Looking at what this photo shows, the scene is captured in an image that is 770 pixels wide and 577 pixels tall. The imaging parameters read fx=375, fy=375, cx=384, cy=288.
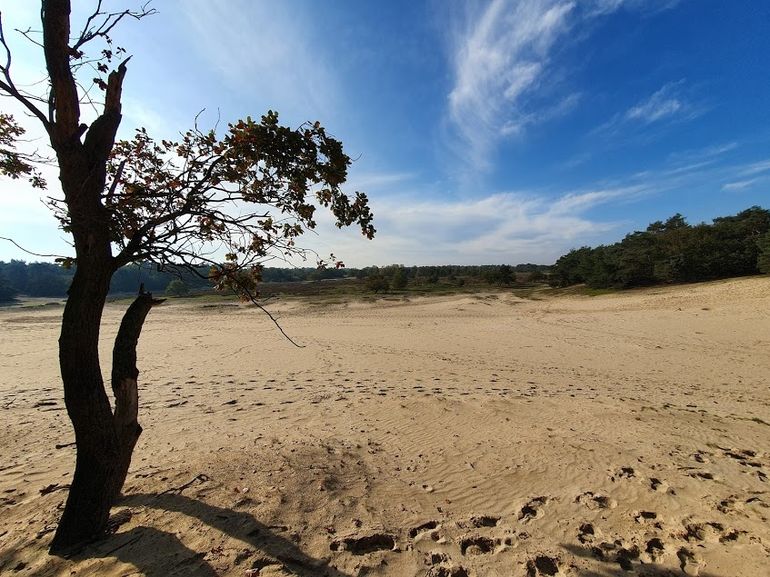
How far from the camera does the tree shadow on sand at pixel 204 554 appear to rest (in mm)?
3578

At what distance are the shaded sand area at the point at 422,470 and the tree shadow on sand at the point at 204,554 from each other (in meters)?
0.02

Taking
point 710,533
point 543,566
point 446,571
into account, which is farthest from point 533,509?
point 710,533

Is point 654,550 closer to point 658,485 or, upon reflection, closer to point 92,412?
point 658,485

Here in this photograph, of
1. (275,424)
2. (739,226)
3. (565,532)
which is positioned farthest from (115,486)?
(739,226)

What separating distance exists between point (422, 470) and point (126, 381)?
4135 mm

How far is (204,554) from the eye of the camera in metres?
3.78

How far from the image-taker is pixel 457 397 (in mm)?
9539

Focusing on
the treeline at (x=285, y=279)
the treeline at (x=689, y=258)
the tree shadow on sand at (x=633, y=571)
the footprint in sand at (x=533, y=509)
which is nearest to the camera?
the tree shadow on sand at (x=633, y=571)

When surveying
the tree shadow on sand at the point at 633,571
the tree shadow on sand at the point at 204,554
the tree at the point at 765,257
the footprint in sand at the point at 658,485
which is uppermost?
the tree at the point at 765,257

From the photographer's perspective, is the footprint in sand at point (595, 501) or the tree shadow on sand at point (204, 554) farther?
the footprint in sand at point (595, 501)

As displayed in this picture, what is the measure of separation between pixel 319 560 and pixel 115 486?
8.20 ft

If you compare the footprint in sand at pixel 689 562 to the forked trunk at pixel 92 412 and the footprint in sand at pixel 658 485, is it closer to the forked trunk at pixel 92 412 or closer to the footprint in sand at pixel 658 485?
the footprint in sand at pixel 658 485

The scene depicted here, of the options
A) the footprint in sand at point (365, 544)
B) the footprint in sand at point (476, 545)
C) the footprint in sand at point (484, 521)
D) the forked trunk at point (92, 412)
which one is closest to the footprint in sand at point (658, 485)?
the footprint in sand at point (484, 521)

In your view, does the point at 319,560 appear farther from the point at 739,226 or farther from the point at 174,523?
the point at 739,226
